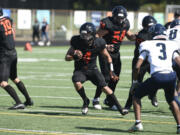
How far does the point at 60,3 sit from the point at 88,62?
175ft

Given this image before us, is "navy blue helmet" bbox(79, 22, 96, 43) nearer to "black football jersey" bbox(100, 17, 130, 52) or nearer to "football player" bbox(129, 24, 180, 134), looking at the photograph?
"black football jersey" bbox(100, 17, 130, 52)

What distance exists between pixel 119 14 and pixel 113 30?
0.44 meters

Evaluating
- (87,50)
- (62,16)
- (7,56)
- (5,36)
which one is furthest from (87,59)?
(62,16)

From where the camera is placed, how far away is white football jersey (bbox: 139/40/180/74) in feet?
25.3

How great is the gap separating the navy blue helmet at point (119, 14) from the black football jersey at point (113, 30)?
18 cm

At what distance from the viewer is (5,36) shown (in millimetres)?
10195

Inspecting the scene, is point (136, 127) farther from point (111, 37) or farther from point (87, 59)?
point (111, 37)

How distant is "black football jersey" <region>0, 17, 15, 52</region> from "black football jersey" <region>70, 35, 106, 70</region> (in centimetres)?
134

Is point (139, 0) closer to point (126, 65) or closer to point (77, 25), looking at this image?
point (77, 25)

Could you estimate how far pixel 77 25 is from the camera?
1635 inches

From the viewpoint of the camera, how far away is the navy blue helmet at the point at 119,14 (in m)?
10.2

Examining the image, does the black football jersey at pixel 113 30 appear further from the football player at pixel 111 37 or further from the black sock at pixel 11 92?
the black sock at pixel 11 92

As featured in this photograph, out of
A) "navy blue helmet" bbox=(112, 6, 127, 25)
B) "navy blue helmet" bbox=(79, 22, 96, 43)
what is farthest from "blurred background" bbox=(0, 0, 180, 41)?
"navy blue helmet" bbox=(79, 22, 96, 43)

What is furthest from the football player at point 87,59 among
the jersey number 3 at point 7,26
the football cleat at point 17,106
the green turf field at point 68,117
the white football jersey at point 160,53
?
the white football jersey at point 160,53
